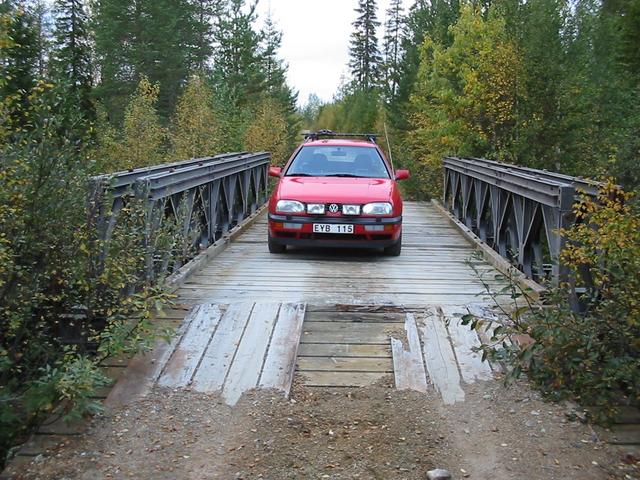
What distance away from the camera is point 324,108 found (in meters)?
78.1

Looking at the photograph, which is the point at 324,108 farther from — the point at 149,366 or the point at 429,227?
the point at 149,366

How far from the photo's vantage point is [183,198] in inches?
254

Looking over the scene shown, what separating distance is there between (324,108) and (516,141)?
2538 inches

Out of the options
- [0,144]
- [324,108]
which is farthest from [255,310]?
[324,108]

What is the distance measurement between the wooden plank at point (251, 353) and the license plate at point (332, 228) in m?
2.39

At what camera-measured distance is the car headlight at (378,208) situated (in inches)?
310

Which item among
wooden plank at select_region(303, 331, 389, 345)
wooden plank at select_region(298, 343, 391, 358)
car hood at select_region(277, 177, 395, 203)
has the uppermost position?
car hood at select_region(277, 177, 395, 203)

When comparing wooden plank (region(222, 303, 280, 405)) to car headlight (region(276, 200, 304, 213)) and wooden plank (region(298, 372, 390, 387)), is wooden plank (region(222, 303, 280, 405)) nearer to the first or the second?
wooden plank (region(298, 372, 390, 387))

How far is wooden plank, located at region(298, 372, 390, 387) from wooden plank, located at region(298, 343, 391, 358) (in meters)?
0.29

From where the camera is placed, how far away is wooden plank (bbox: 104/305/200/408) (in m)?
3.96

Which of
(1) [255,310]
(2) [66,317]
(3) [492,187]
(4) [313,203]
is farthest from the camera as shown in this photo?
(3) [492,187]

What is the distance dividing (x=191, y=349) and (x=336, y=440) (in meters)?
1.55

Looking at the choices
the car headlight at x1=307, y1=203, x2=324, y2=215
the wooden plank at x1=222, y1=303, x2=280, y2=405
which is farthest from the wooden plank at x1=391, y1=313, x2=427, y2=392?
the car headlight at x1=307, y1=203, x2=324, y2=215

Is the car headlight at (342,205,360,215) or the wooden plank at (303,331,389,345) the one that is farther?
the car headlight at (342,205,360,215)
